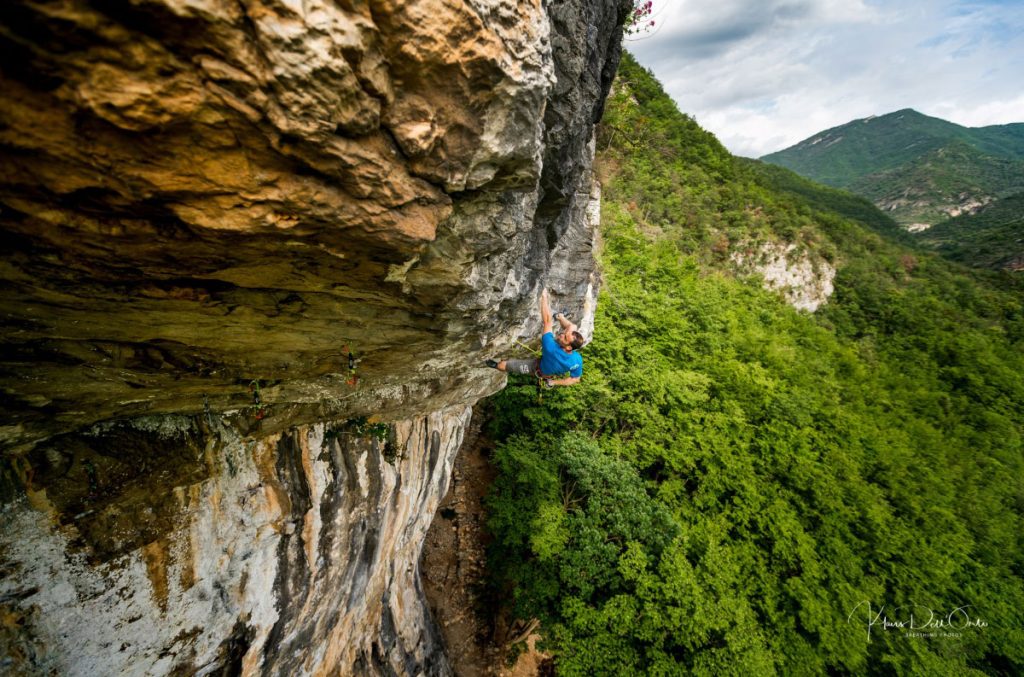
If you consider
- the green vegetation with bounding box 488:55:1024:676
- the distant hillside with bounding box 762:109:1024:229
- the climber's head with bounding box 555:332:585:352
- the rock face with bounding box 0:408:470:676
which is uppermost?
the distant hillside with bounding box 762:109:1024:229

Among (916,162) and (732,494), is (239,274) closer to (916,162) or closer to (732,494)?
(732,494)

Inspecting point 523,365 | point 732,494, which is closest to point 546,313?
point 523,365

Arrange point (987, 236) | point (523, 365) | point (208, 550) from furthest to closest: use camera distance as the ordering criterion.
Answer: point (987, 236), point (523, 365), point (208, 550)

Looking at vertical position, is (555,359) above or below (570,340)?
below

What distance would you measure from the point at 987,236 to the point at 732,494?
182ft

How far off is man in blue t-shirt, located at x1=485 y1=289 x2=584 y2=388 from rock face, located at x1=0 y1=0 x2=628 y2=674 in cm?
38

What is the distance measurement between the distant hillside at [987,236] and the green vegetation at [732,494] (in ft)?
93.9

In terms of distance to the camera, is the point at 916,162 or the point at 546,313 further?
the point at 916,162

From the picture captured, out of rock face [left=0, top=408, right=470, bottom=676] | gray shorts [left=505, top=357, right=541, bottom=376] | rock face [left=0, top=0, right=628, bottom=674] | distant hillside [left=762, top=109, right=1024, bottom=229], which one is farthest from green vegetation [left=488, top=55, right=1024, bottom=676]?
distant hillside [left=762, top=109, right=1024, bottom=229]

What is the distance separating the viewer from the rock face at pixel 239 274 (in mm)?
1404

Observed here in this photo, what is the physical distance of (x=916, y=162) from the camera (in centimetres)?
7194

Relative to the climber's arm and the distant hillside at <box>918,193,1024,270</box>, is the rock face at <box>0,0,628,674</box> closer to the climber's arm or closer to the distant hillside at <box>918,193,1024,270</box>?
the climber's arm

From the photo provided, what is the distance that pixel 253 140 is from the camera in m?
1.63

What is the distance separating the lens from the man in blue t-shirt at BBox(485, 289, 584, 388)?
205 inches
